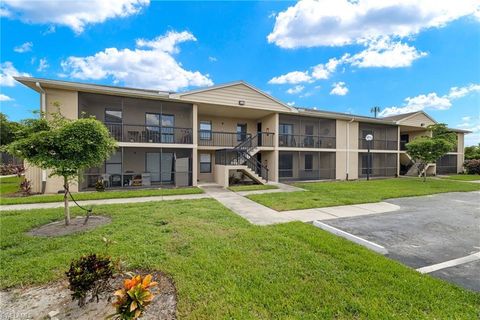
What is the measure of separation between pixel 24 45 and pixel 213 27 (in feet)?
34.1

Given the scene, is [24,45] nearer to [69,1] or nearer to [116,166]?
[69,1]

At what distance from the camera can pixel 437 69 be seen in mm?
15727

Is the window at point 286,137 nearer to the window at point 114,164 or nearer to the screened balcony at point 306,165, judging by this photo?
the screened balcony at point 306,165

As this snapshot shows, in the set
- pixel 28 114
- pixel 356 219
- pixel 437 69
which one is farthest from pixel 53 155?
pixel 437 69

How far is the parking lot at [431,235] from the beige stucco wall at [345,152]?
9241mm

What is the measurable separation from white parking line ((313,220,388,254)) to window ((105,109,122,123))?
12929 mm

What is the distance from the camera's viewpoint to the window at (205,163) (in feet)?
52.0

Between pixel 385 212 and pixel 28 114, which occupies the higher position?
pixel 28 114

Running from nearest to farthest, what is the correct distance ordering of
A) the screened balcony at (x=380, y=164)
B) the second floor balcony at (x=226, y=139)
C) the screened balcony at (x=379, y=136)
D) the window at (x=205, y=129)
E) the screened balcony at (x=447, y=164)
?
the second floor balcony at (x=226, y=139) → the window at (x=205, y=129) → the screened balcony at (x=379, y=136) → the screened balcony at (x=380, y=164) → the screened balcony at (x=447, y=164)

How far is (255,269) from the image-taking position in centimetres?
341

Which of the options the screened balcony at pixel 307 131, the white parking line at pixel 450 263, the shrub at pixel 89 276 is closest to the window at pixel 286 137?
the screened balcony at pixel 307 131

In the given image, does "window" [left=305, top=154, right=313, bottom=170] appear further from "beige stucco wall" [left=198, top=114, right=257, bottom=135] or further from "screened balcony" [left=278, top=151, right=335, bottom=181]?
"beige stucco wall" [left=198, top=114, right=257, bottom=135]

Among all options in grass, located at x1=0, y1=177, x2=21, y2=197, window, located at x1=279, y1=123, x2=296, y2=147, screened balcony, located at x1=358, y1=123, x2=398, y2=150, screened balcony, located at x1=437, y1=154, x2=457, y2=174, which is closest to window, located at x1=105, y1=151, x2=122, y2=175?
grass, located at x1=0, y1=177, x2=21, y2=197

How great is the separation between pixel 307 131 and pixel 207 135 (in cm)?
876
